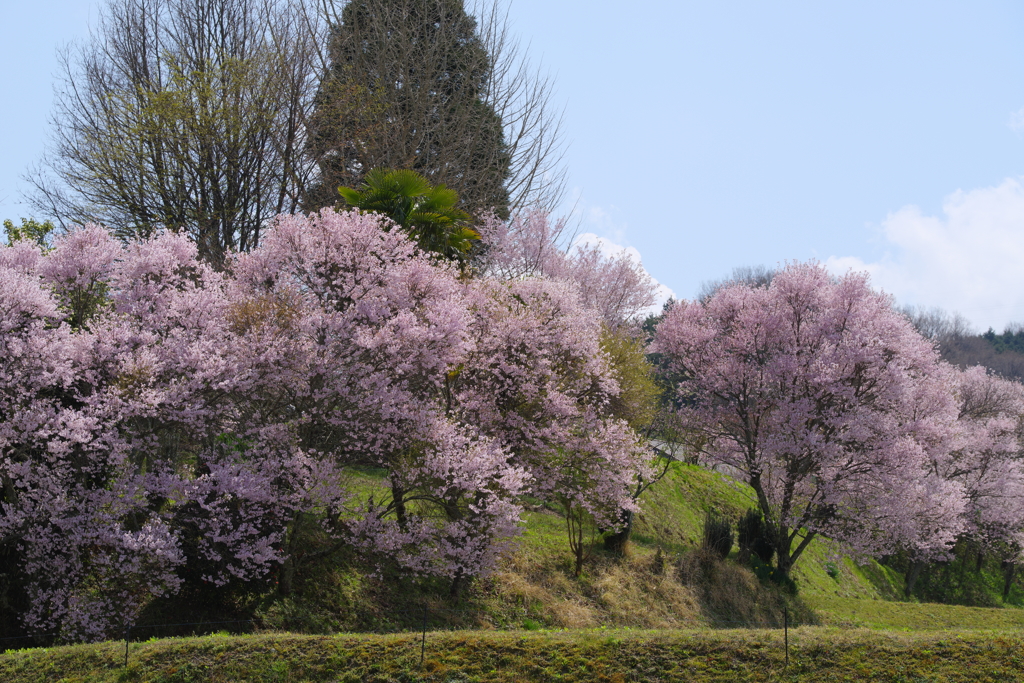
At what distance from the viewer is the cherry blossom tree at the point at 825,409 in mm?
20906

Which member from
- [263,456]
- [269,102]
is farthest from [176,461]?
[269,102]

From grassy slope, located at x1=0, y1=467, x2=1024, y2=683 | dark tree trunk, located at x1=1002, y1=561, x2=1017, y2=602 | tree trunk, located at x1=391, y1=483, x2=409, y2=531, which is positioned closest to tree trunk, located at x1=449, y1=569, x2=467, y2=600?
grassy slope, located at x1=0, y1=467, x2=1024, y2=683

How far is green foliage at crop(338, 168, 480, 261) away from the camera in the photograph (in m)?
17.1

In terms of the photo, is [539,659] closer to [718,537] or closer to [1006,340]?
[718,537]

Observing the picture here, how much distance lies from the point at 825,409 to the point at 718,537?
4.92m

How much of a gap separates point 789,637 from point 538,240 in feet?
64.6

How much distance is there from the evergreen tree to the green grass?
16733 mm

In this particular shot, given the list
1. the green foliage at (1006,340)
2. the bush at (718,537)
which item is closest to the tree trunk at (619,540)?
the bush at (718,537)

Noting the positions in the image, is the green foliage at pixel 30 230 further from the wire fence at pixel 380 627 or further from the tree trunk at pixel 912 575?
the tree trunk at pixel 912 575

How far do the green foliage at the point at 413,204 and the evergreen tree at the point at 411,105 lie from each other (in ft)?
21.6

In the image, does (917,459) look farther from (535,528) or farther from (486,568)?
(486,568)

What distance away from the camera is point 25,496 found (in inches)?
428

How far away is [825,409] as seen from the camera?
21656 millimetres

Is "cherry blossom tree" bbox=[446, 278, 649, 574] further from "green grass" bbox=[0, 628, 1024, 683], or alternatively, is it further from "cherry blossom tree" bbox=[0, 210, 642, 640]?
"green grass" bbox=[0, 628, 1024, 683]
